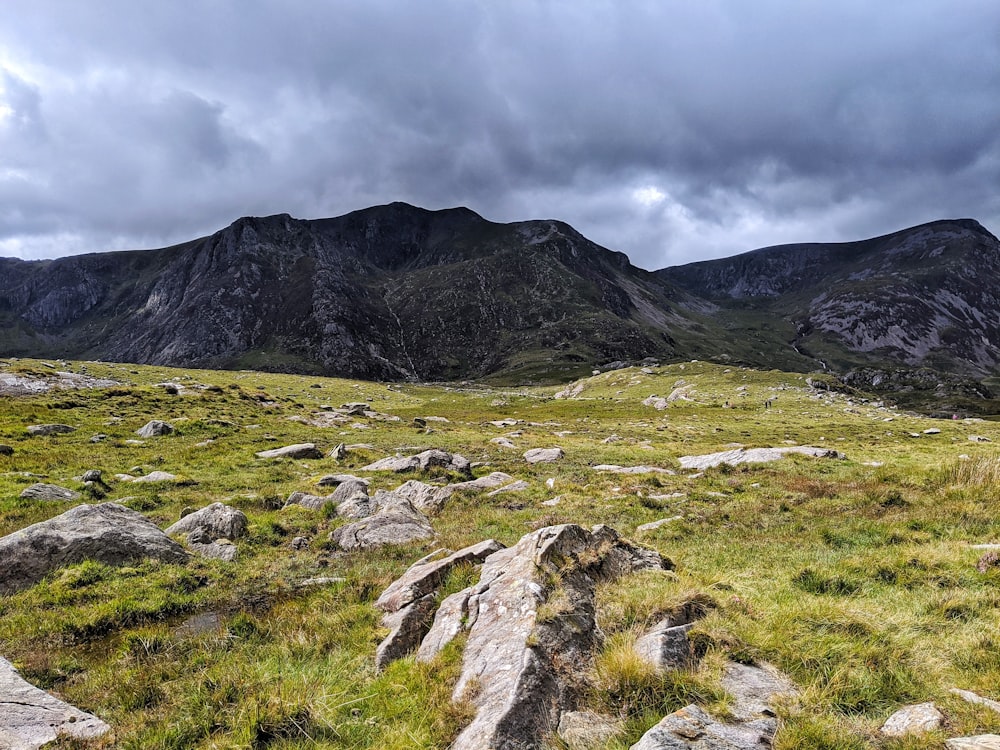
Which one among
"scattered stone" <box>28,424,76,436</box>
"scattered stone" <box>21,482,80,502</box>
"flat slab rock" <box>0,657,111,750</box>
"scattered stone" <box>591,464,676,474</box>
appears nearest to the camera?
"flat slab rock" <box>0,657,111,750</box>

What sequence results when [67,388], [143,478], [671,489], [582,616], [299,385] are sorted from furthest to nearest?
[299,385]
[67,388]
[143,478]
[671,489]
[582,616]

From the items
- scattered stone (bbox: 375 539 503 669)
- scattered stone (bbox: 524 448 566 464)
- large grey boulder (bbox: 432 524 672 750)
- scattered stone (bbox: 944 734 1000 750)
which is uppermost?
scattered stone (bbox: 944 734 1000 750)

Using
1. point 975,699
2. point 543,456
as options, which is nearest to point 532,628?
point 975,699

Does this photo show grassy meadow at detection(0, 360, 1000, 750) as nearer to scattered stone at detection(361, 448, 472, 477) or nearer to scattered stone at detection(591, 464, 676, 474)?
scattered stone at detection(591, 464, 676, 474)

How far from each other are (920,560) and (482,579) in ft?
33.8

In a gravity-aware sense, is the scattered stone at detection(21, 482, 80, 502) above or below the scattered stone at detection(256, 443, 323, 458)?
above

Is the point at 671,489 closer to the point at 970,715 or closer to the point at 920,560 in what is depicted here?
the point at 920,560

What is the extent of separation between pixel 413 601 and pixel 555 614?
13.4 ft

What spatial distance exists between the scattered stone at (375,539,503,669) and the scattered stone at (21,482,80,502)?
17.2 meters

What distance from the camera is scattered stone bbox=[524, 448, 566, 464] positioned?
33219 mm

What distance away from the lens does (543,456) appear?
34.2m

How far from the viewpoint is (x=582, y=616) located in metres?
8.09

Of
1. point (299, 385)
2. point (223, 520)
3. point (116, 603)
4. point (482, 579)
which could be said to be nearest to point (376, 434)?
point (223, 520)

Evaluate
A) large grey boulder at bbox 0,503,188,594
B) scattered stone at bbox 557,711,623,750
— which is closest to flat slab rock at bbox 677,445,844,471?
scattered stone at bbox 557,711,623,750
